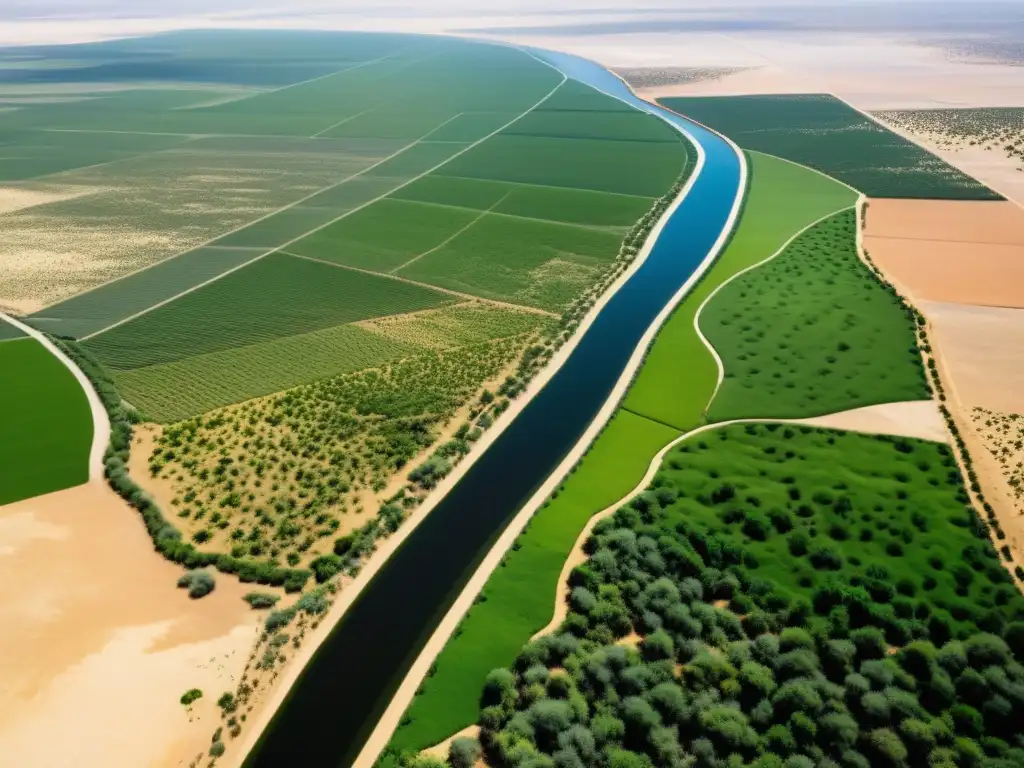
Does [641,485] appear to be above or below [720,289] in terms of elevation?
below

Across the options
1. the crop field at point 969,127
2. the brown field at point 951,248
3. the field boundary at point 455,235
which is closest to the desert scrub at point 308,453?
the field boundary at point 455,235

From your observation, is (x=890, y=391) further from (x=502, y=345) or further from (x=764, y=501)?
(x=502, y=345)

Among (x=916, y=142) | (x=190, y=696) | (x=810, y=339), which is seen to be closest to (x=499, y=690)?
(x=190, y=696)

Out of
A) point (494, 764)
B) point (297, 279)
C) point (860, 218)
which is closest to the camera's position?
point (494, 764)

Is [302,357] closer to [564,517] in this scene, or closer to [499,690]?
[564,517]

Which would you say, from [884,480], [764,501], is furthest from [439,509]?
[884,480]

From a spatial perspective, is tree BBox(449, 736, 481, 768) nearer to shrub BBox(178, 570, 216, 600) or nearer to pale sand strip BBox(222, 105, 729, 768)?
pale sand strip BBox(222, 105, 729, 768)

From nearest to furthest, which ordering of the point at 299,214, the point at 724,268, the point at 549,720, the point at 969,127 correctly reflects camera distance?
the point at 549,720, the point at 724,268, the point at 299,214, the point at 969,127
